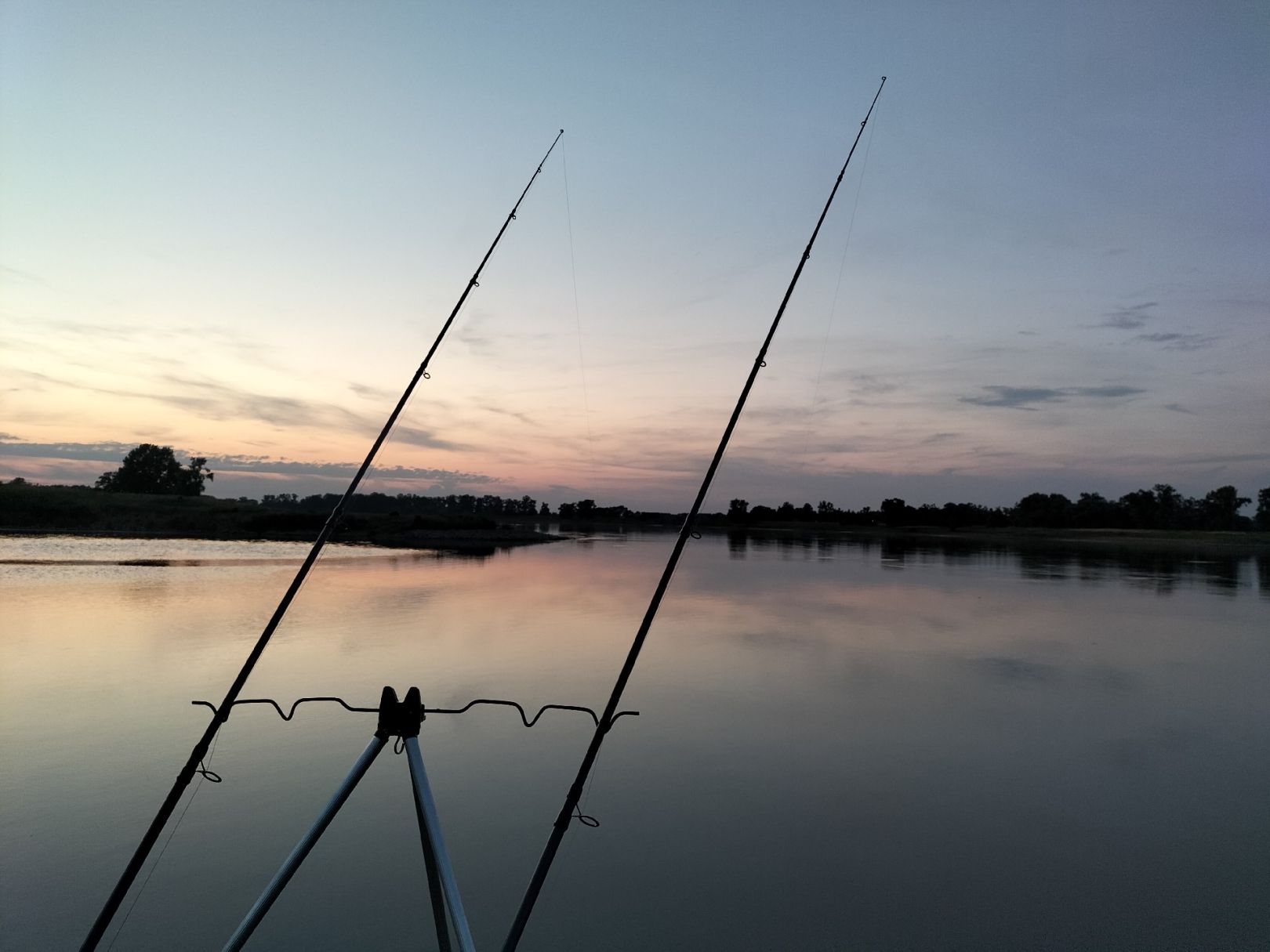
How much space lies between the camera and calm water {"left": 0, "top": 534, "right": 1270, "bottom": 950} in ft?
17.9

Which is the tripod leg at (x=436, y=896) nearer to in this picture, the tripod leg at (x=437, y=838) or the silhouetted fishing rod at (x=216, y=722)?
the tripod leg at (x=437, y=838)

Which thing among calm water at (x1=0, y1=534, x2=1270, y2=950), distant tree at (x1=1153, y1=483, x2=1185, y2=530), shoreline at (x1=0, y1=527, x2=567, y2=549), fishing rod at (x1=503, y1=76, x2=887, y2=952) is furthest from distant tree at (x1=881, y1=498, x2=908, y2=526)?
fishing rod at (x1=503, y1=76, x2=887, y2=952)

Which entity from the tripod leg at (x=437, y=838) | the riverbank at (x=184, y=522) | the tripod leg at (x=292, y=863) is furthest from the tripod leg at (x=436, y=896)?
the riverbank at (x=184, y=522)

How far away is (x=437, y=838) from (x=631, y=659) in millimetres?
1293

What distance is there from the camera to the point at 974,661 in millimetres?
14727

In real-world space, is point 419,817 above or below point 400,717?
below

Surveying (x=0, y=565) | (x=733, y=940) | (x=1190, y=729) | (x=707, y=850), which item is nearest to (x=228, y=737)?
(x=707, y=850)

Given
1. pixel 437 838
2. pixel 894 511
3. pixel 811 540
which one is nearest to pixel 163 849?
pixel 437 838

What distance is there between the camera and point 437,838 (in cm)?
289

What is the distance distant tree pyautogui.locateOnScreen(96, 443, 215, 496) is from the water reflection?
2339 inches

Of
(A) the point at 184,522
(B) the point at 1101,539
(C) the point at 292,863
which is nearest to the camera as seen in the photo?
(C) the point at 292,863

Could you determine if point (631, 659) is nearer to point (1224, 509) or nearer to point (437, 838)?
point (437, 838)

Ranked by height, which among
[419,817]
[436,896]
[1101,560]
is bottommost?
[1101,560]

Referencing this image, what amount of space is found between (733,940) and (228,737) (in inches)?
258
